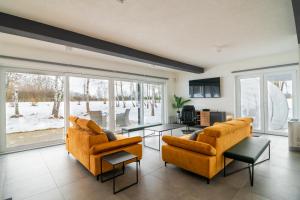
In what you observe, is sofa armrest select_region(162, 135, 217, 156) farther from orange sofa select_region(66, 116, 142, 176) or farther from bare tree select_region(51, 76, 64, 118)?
bare tree select_region(51, 76, 64, 118)

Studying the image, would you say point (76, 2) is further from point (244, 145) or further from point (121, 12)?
point (244, 145)

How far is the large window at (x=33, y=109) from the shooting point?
3.84 metres

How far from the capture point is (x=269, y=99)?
16.7 feet

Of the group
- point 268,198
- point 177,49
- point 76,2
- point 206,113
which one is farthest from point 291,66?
point 76,2

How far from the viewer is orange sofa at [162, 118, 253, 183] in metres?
2.24

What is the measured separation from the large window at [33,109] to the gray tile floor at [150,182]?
94 centimetres

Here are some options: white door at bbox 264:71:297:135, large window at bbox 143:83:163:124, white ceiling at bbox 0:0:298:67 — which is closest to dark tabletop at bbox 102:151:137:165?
white ceiling at bbox 0:0:298:67

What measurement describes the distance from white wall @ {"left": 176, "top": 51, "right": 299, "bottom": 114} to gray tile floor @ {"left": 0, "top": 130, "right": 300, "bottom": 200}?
298 cm

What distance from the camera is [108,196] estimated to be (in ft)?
6.68

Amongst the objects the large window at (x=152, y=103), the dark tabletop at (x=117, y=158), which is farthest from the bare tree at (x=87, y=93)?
the dark tabletop at (x=117, y=158)

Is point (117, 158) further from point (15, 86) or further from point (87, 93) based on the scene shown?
point (15, 86)

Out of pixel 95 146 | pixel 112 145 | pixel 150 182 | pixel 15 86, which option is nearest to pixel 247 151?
pixel 150 182

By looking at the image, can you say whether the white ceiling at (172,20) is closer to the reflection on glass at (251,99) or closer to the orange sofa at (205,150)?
the reflection on glass at (251,99)

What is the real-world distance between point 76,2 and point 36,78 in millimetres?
3026
